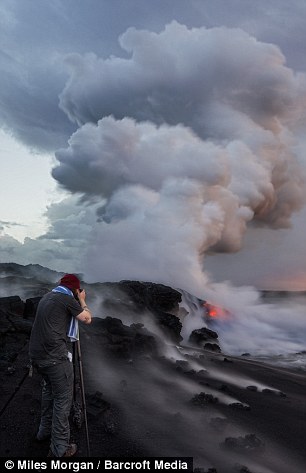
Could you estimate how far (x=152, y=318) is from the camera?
2134cm

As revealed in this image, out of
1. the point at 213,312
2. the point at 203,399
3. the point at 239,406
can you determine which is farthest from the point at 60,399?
the point at 213,312

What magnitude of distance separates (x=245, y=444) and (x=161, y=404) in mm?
2574

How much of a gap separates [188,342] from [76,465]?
17.2 metres

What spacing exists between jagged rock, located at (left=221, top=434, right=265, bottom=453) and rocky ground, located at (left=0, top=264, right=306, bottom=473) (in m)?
0.02

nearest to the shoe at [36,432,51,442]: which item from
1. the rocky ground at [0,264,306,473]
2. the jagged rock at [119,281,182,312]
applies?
the rocky ground at [0,264,306,473]

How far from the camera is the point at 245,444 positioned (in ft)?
21.9

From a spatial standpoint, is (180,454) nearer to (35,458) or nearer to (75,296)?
(35,458)

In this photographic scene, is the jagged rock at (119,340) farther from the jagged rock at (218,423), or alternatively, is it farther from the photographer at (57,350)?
the photographer at (57,350)

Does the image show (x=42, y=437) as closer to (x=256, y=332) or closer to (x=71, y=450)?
(x=71, y=450)

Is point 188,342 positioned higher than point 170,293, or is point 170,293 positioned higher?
point 170,293

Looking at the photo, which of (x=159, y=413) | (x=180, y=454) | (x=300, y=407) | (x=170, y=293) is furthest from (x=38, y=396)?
(x=170, y=293)

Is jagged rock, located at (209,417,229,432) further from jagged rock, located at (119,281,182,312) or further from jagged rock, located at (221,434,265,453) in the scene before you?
jagged rock, located at (119,281,182,312)

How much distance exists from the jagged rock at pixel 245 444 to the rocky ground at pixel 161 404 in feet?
0.06

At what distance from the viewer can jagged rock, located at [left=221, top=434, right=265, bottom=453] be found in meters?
6.58
